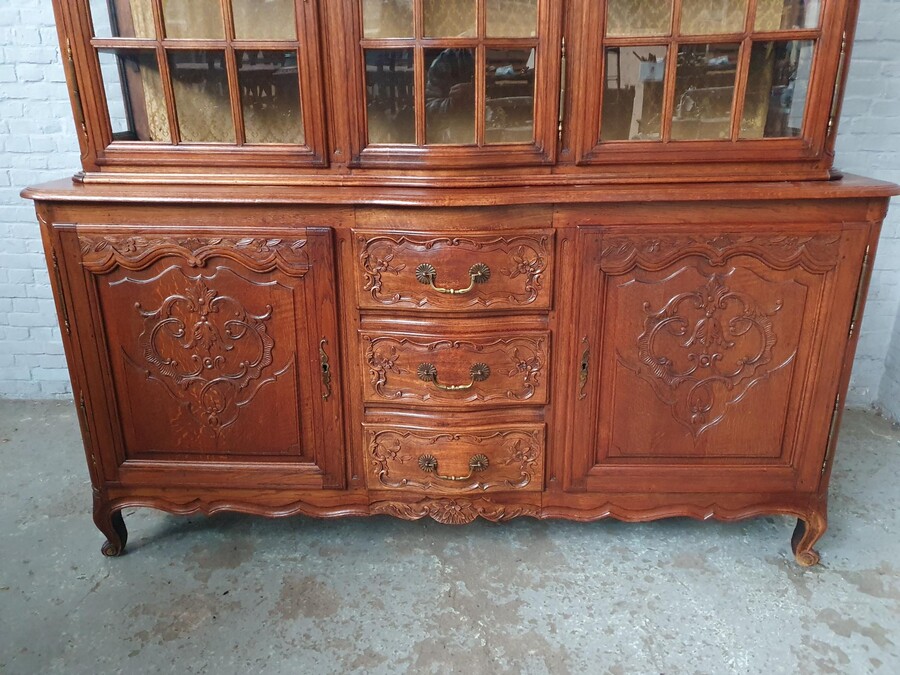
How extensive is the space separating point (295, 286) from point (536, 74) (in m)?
0.71

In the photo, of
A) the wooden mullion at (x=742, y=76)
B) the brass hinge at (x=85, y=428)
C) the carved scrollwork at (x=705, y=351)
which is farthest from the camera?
the brass hinge at (x=85, y=428)

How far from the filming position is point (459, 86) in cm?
145

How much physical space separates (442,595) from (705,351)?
864 mm

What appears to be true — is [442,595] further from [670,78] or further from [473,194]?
[670,78]

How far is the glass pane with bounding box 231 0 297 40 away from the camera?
142 centimetres

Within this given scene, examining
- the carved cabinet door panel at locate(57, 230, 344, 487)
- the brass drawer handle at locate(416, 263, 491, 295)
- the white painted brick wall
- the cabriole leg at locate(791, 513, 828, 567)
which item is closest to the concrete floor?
the cabriole leg at locate(791, 513, 828, 567)

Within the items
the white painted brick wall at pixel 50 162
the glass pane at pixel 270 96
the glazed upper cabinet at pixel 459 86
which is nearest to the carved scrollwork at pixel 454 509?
the glazed upper cabinet at pixel 459 86

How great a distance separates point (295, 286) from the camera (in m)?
1.49

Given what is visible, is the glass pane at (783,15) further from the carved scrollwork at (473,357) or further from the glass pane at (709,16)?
the carved scrollwork at (473,357)

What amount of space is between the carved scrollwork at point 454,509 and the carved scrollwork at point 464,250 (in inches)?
20.4

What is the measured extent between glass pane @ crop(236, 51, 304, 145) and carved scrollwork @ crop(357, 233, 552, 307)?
32cm

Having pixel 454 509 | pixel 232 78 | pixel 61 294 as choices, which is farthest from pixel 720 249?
pixel 61 294

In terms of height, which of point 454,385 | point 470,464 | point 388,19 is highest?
point 388,19

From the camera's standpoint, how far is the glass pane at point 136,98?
4.85 feet
